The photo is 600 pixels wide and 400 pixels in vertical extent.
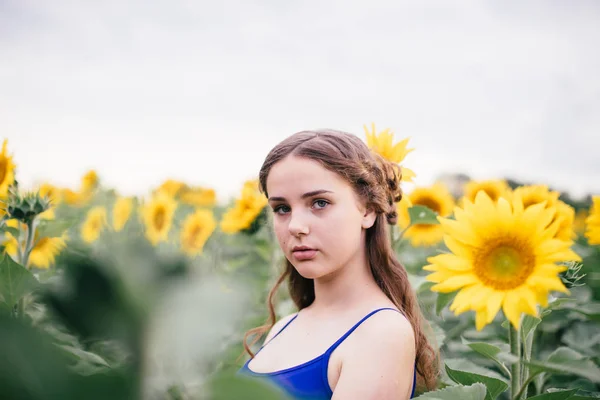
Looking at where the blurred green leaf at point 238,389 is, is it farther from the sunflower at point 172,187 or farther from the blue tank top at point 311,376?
the sunflower at point 172,187

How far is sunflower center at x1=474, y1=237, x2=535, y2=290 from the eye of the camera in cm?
114

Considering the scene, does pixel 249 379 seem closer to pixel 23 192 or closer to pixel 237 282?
pixel 237 282

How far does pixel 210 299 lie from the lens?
26 cm

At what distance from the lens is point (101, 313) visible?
0.25 metres

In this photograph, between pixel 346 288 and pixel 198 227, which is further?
pixel 198 227

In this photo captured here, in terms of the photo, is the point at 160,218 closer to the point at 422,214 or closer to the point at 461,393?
the point at 422,214

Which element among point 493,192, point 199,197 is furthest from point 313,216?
point 199,197

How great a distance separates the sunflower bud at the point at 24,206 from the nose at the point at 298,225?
97 cm

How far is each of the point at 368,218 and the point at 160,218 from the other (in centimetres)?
253

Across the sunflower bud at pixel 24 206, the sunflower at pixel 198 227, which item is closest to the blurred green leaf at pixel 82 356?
the sunflower bud at pixel 24 206

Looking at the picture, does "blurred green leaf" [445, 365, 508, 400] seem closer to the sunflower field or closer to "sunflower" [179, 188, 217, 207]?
the sunflower field

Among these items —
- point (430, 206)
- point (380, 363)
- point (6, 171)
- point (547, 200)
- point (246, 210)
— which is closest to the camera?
point (380, 363)

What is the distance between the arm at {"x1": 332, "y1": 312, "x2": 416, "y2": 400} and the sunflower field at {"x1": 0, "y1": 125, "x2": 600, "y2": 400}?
0.11 metres

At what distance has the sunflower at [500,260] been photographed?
1083mm
